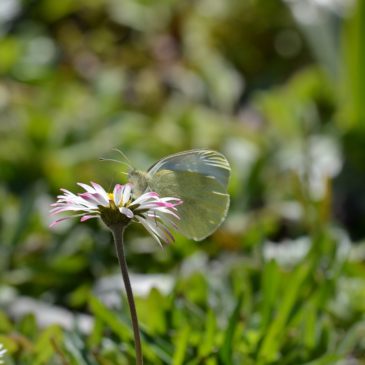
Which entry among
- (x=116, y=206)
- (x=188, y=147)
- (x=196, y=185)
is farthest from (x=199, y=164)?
(x=188, y=147)

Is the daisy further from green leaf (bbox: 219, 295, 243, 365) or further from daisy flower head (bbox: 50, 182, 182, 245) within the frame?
green leaf (bbox: 219, 295, 243, 365)

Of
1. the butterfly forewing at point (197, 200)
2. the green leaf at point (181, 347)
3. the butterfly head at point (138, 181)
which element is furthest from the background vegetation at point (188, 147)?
the butterfly head at point (138, 181)

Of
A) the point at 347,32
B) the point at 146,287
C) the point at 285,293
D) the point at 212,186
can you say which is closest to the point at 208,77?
the point at 347,32

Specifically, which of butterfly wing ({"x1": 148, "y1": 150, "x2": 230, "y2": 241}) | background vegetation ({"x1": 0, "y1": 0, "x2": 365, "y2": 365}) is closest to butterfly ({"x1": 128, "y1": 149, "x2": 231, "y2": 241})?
butterfly wing ({"x1": 148, "y1": 150, "x2": 230, "y2": 241})

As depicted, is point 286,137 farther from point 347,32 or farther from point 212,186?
point 212,186

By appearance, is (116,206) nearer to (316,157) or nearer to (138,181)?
(138,181)

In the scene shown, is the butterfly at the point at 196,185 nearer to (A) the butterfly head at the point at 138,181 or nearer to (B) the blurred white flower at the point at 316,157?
(A) the butterfly head at the point at 138,181
